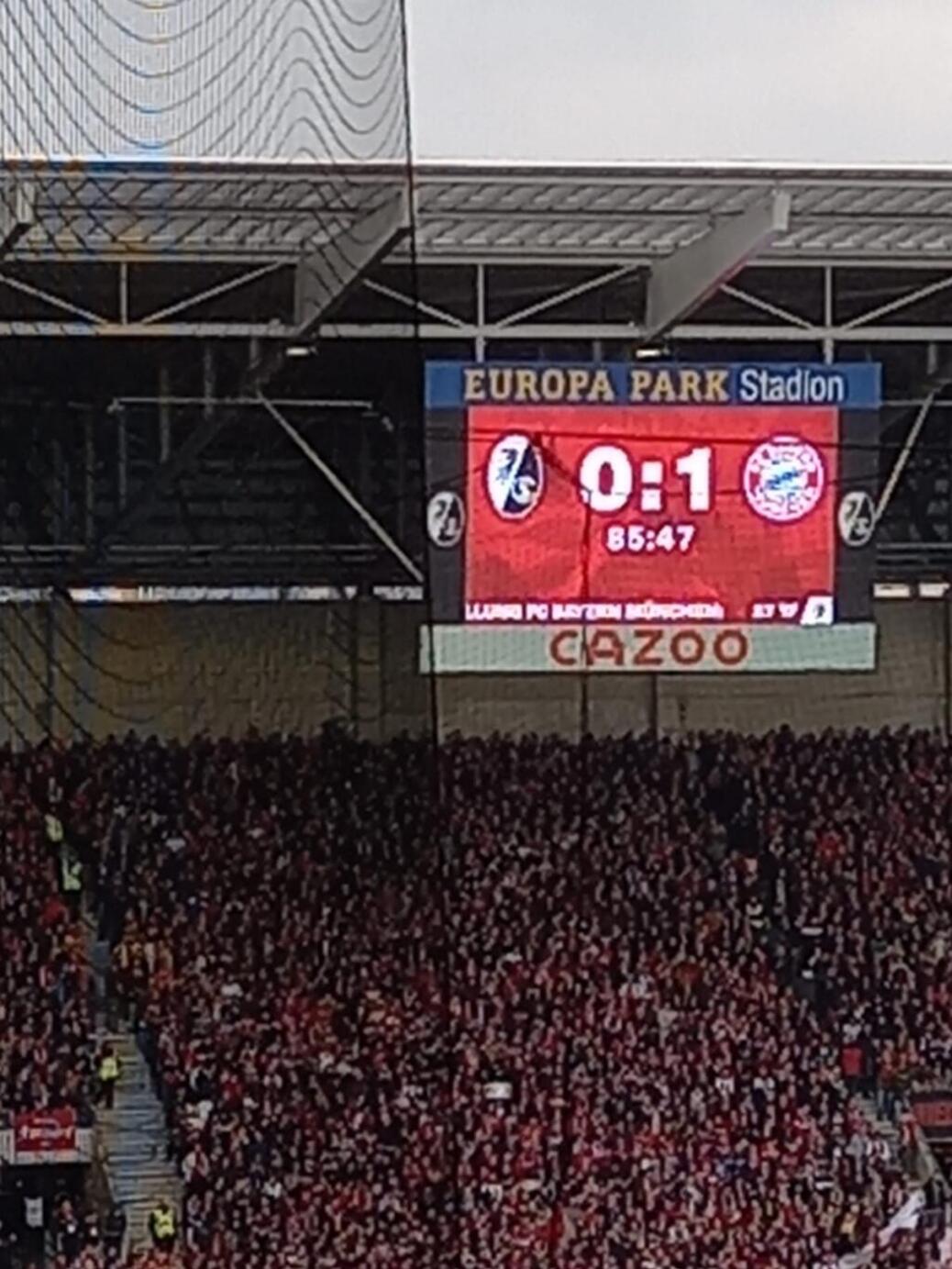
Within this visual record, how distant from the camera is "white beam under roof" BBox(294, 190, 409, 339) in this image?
5887mm

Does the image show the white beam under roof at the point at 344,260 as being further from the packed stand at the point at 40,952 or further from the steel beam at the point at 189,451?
the packed stand at the point at 40,952

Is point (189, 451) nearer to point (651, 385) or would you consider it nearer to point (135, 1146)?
point (651, 385)

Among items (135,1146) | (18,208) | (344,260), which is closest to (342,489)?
(344,260)

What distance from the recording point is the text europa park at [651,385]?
14.5m

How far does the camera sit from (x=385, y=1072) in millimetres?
12914

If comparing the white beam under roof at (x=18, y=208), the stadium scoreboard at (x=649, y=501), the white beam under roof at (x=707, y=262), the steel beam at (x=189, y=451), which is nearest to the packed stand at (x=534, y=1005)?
the steel beam at (x=189, y=451)

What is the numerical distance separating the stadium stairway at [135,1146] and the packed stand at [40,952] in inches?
8.2

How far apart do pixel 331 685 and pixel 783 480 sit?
8186 mm

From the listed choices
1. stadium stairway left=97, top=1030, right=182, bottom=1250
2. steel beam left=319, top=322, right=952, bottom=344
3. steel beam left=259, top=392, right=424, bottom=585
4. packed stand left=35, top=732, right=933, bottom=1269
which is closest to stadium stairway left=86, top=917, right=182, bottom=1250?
stadium stairway left=97, top=1030, right=182, bottom=1250

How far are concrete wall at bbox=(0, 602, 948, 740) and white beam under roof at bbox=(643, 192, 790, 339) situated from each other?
2676 mm

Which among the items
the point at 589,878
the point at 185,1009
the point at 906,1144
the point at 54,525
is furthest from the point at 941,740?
the point at 54,525

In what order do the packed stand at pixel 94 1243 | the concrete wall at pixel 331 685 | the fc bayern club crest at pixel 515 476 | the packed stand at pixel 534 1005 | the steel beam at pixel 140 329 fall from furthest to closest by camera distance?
the fc bayern club crest at pixel 515 476
the packed stand at pixel 94 1243
the packed stand at pixel 534 1005
the steel beam at pixel 140 329
the concrete wall at pixel 331 685

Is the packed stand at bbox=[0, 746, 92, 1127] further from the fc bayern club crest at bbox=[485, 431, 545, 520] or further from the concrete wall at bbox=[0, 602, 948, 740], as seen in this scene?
the fc bayern club crest at bbox=[485, 431, 545, 520]

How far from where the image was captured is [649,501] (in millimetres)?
14680
